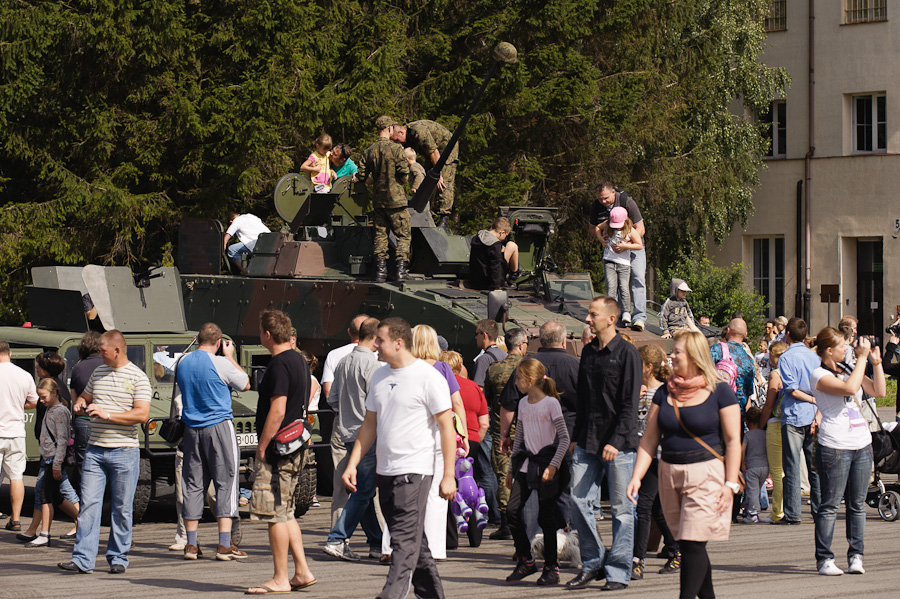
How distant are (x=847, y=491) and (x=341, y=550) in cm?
365

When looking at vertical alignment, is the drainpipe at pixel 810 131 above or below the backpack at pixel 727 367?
above

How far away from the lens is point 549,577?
9.23m

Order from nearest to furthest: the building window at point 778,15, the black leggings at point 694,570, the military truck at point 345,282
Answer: the black leggings at point 694,570, the military truck at point 345,282, the building window at point 778,15

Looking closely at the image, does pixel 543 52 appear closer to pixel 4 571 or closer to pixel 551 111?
pixel 551 111

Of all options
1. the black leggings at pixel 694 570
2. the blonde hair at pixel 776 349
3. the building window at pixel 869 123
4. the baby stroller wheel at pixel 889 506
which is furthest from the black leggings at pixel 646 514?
the building window at pixel 869 123

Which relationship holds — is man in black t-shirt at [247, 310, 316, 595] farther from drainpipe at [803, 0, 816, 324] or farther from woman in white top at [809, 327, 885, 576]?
drainpipe at [803, 0, 816, 324]

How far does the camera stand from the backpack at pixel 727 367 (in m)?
12.9

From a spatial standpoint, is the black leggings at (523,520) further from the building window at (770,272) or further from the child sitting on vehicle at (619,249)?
the building window at (770,272)

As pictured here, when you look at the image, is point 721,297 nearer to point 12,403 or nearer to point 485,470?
point 485,470

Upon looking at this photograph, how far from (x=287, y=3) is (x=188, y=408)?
15456mm

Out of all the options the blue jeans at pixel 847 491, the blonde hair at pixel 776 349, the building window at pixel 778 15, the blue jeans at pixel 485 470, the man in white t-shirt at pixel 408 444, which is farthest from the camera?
the building window at pixel 778 15

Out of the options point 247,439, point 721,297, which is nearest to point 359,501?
point 247,439

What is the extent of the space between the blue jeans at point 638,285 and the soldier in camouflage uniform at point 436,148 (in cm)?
282

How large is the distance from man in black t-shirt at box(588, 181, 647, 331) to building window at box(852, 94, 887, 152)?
21107 mm
